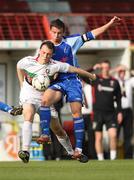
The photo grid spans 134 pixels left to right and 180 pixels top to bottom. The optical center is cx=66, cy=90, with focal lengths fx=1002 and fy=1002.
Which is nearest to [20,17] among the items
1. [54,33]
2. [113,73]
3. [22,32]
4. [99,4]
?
[22,32]

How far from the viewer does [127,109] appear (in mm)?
20859

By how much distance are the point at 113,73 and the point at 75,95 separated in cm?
813

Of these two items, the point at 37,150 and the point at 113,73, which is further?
the point at 113,73

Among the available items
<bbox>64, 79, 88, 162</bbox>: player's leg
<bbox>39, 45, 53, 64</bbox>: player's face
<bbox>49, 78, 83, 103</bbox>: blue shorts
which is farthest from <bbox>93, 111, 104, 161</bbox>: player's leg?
Result: <bbox>39, 45, 53, 64</bbox>: player's face

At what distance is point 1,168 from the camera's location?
43.8 ft

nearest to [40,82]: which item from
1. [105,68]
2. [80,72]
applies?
[80,72]

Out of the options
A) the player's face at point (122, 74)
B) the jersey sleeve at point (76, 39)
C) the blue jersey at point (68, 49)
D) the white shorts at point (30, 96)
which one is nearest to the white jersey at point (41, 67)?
the white shorts at point (30, 96)

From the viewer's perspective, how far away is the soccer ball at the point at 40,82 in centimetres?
1390

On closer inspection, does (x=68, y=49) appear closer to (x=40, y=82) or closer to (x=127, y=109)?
(x=40, y=82)

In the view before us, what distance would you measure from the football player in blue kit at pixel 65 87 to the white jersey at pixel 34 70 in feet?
0.51

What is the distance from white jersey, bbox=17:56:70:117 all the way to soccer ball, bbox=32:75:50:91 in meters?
0.06

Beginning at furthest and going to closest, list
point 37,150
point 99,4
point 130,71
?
point 99,4 < point 130,71 < point 37,150

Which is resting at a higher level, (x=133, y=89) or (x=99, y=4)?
(x=99, y=4)

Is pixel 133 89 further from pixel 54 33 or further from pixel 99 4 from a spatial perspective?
pixel 54 33
